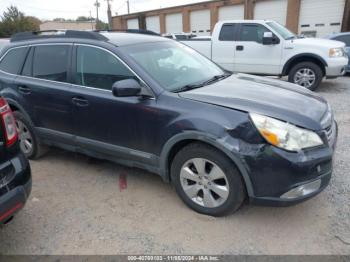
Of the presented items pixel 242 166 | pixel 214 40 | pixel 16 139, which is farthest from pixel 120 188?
pixel 214 40

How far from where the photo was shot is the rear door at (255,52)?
7984 millimetres

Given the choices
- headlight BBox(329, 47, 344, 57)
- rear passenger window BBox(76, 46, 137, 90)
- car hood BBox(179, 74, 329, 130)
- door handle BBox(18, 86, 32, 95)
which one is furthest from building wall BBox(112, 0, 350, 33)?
door handle BBox(18, 86, 32, 95)

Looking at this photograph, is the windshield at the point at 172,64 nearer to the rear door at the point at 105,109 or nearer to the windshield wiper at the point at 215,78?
the windshield wiper at the point at 215,78

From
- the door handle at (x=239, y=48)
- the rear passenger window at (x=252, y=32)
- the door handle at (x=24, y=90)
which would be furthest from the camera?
the door handle at (x=239, y=48)

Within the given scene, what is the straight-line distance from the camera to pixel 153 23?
29.3m

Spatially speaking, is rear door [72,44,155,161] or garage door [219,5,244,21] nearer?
rear door [72,44,155,161]

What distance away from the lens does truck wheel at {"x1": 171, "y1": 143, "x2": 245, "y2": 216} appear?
2.58 meters

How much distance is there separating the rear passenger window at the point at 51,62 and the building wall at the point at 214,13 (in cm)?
1851

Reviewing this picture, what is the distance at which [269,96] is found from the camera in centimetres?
285

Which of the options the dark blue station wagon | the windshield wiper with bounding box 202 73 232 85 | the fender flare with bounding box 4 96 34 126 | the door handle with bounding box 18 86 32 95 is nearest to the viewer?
the dark blue station wagon

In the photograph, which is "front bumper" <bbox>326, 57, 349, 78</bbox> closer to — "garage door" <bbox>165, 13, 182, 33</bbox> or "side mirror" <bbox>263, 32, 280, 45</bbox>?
"side mirror" <bbox>263, 32, 280, 45</bbox>

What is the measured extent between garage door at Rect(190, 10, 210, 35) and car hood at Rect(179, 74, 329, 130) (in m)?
23.0

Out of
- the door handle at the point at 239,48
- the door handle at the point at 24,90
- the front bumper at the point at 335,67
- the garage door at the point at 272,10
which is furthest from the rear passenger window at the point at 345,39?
the garage door at the point at 272,10

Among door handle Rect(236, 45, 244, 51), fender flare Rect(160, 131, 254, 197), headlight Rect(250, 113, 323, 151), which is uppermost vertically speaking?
door handle Rect(236, 45, 244, 51)
